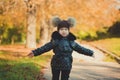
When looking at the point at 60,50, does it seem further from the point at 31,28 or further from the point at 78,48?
the point at 31,28

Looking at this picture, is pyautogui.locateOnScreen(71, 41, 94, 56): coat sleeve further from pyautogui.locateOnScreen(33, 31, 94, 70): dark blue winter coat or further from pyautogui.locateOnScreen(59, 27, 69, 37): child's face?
pyautogui.locateOnScreen(59, 27, 69, 37): child's face

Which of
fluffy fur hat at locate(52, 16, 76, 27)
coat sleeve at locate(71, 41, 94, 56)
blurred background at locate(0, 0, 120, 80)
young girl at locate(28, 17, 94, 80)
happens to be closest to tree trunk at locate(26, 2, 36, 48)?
blurred background at locate(0, 0, 120, 80)

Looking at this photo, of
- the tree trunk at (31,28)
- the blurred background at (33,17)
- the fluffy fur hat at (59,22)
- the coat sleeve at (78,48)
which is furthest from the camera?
the tree trunk at (31,28)

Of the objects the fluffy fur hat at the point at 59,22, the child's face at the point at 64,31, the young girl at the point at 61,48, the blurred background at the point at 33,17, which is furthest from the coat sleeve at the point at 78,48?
the blurred background at the point at 33,17

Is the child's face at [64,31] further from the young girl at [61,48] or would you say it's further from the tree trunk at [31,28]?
the tree trunk at [31,28]

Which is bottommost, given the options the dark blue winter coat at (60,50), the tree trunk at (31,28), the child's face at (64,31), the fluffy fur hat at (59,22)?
the dark blue winter coat at (60,50)

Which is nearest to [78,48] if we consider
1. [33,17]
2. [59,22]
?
[59,22]

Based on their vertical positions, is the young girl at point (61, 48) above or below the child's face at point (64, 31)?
below

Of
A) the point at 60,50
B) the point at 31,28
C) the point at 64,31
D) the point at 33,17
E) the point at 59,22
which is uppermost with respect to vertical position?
the point at 33,17

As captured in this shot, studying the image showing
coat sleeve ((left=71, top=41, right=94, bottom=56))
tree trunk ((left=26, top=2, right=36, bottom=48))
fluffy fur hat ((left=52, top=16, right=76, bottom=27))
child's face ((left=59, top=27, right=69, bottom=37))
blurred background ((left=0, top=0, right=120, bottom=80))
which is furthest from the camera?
tree trunk ((left=26, top=2, right=36, bottom=48))

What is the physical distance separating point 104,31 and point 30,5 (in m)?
37.0

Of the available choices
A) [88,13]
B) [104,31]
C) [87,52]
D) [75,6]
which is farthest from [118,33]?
[87,52]

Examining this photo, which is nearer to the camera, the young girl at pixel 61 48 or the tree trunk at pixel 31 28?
the young girl at pixel 61 48

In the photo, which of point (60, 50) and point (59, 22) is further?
point (59, 22)
